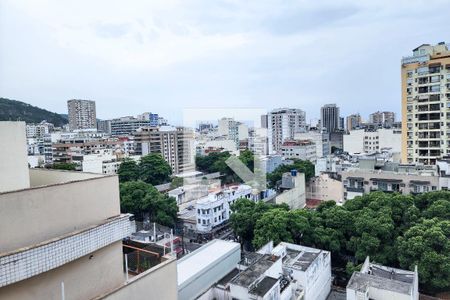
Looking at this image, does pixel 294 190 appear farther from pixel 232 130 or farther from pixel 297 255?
pixel 232 130

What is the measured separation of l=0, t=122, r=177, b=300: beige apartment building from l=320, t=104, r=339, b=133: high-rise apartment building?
57.1m

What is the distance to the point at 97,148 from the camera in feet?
98.4

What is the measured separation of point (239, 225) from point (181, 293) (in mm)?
5586

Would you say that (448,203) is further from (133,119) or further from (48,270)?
(133,119)

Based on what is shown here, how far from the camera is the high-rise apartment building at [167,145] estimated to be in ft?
103

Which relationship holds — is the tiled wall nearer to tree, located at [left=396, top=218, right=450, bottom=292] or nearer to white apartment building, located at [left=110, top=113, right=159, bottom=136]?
tree, located at [left=396, top=218, right=450, bottom=292]

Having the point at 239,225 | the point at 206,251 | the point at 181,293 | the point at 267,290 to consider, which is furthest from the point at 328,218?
the point at 181,293

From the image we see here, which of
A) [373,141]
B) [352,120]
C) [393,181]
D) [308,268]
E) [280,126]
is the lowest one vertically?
[308,268]

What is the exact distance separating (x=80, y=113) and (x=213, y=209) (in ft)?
151

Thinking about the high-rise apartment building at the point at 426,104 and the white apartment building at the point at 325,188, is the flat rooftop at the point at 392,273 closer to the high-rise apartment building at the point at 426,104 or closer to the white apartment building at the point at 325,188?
the white apartment building at the point at 325,188

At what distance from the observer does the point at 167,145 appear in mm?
31891

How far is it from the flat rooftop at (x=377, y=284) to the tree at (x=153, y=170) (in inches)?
786

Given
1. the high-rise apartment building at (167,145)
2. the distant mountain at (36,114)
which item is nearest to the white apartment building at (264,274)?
the high-rise apartment building at (167,145)

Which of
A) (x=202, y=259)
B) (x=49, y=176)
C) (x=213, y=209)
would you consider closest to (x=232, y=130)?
(x=213, y=209)
